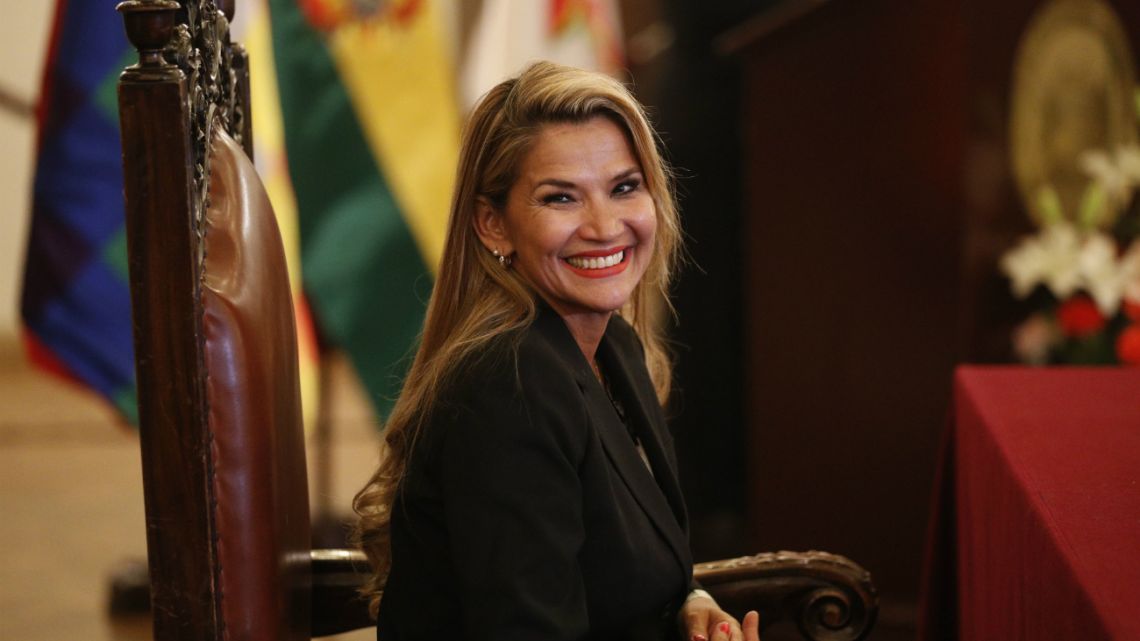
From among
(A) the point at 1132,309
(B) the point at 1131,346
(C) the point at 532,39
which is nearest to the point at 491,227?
(B) the point at 1131,346

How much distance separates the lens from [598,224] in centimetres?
129

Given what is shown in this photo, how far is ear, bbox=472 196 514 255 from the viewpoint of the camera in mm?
1329

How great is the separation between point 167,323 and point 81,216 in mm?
1983

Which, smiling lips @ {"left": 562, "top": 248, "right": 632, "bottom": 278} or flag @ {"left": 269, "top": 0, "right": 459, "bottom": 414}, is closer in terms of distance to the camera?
smiling lips @ {"left": 562, "top": 248, "right": 632, "bottom": 278}

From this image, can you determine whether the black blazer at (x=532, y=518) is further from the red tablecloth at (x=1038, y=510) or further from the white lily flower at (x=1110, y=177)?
the white lily flower at (x=1110, y=177)

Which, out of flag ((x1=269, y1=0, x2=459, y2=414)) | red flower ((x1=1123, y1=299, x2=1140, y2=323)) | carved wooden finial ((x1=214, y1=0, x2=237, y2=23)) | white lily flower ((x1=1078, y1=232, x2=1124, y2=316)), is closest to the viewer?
carved wooden finial ((x1=214, y1=0, x2=237, y2=23))

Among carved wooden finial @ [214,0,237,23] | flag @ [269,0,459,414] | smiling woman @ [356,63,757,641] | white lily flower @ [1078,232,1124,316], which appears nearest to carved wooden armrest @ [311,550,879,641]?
smiling woman @ [356,63,757,641]

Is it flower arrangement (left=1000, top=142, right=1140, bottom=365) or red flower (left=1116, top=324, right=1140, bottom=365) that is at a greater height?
flower arrangement (left=1000, top=142, right=1140, bottom=365)

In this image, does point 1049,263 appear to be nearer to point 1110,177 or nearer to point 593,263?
point 1110,177

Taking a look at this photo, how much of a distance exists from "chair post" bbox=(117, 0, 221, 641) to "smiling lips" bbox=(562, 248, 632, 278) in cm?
39

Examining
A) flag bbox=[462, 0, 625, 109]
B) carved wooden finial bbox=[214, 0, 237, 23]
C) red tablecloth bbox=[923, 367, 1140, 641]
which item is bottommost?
red tablecloth bbox=[923, 367, 1140, 641]

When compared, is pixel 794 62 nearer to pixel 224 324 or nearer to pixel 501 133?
pixel 501 133

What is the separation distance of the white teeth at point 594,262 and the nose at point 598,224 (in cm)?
2

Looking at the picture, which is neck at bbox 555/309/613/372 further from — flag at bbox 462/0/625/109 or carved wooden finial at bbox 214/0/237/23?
flag at bbox 462/0/625/109
